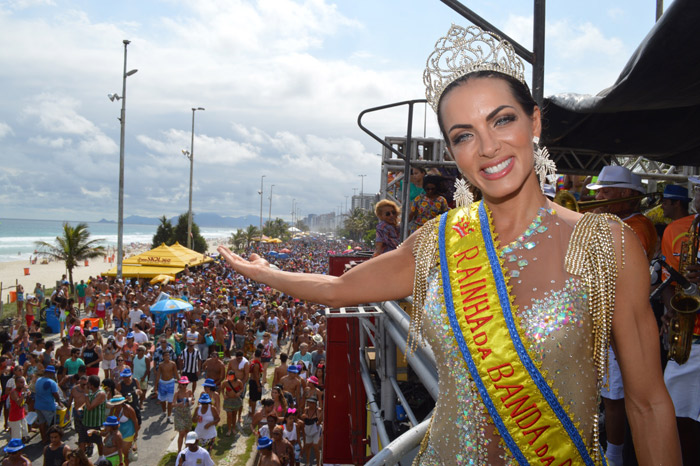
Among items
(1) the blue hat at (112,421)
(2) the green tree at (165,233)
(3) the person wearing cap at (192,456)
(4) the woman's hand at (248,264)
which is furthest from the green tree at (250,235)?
(4) the woman's hand at (248,264)

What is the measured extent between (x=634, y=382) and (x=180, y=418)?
8694 mm

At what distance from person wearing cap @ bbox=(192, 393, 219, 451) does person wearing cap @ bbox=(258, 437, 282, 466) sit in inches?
82.8

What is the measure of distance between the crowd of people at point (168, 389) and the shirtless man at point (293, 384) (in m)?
0.02

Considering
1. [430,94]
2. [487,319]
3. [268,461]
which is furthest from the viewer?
[268,461]

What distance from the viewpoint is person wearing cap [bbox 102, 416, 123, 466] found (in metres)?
7.49

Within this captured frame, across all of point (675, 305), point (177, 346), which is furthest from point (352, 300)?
point (177, 346)

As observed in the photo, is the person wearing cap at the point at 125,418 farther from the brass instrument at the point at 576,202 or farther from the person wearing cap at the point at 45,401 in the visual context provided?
the brass instrument at the point at 576,202

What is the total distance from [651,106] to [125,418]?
838cm

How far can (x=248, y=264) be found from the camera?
186 centimetres

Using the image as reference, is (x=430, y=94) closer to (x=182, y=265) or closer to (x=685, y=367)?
(x=685, y=367)

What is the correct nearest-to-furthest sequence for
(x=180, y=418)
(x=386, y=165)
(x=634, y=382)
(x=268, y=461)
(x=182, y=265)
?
(x=634, y=382)
(x=386, y=165)
(x=268, y=461)
(x=180, y=418)
(x=182, y=265)

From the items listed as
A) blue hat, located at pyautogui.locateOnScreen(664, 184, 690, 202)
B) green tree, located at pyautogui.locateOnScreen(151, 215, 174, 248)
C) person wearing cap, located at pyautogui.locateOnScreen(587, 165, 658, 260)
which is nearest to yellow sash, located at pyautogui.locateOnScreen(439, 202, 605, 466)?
person wearing cap, located at pyautogui.locateOnScreen(587, 165, 658, 260)

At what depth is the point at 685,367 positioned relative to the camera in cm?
237

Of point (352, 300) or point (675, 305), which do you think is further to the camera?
point (675, 305)
